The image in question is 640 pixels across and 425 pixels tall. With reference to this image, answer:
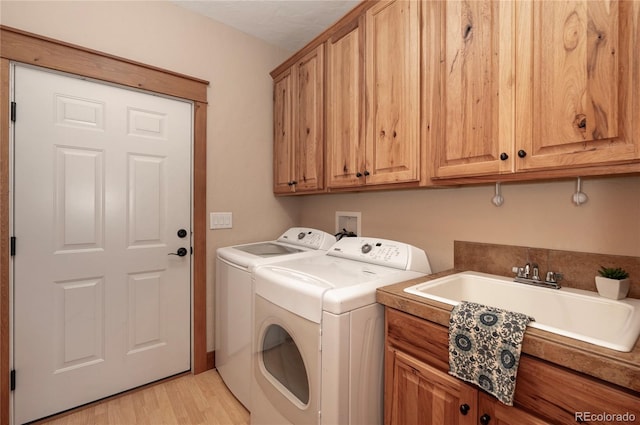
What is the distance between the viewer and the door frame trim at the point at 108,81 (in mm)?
1533

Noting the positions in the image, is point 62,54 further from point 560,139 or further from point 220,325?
point 560,139

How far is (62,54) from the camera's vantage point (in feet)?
5.46

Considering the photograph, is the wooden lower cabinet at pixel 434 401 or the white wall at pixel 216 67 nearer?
the wooden lower cabinet at pixel 434 401

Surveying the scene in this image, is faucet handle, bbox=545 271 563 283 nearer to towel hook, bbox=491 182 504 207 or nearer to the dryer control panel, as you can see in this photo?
towel hook, bbox=491 182 504 207

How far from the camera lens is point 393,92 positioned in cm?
146

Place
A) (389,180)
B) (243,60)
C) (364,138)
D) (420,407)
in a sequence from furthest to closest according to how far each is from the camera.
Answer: (243,60) < (364,138) < (389,180) < (420,407)

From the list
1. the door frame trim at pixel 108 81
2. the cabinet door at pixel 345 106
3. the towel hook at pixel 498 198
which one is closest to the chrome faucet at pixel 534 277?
the towel hook at pixel 498 198

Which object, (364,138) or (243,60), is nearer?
(364,138)

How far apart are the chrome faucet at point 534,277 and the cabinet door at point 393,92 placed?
615mm

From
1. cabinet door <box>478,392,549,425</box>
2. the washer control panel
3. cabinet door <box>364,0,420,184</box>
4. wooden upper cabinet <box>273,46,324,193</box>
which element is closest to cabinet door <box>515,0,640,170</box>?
cabinet door <box>364,0,420,184</box>

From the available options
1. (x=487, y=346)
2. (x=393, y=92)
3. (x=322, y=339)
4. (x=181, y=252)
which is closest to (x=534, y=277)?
(x=487, y=346)

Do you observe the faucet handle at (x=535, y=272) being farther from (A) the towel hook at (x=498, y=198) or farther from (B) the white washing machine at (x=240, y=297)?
(B) the white washing machine at (x=240, y=297)

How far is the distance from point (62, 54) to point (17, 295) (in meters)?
1.38

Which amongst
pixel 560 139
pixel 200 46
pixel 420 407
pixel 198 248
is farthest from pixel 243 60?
pixel 420 407
